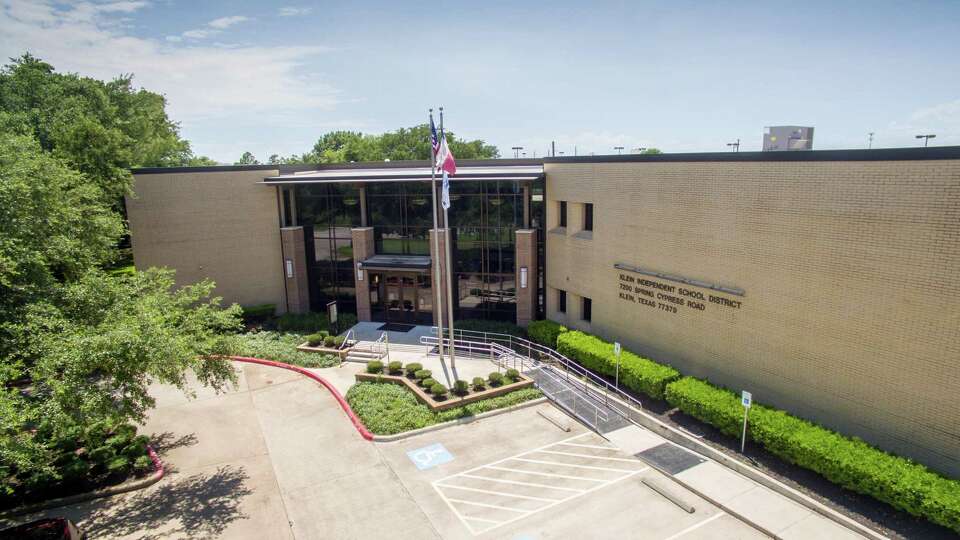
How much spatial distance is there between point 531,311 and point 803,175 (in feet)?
48.0

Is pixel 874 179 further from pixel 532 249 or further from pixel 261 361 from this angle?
pixel 261 361

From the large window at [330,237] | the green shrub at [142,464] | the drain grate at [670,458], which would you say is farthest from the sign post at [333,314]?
the drain grate at [670,458]

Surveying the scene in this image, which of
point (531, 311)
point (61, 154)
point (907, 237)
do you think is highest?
point (61, 154)

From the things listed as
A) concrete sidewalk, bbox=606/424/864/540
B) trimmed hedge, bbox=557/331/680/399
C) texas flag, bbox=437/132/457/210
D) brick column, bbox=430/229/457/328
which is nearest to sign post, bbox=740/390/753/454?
concrete sidewalk, bbox=606/424/864/540

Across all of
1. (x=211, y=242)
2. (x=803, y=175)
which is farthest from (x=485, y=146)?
(x=803, y=175)

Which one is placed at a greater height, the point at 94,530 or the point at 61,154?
the point at 61,154

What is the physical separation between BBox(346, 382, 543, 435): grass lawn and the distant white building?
12659 millimetres

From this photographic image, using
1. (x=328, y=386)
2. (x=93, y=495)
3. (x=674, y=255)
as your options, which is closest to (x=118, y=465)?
(x=93, y=495)

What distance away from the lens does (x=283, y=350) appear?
25859 millimetres

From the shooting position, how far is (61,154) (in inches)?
1051

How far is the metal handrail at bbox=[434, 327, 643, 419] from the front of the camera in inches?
786

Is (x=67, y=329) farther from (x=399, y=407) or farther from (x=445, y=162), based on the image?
(x=445, y=162)

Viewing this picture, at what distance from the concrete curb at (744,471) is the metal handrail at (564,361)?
50cm

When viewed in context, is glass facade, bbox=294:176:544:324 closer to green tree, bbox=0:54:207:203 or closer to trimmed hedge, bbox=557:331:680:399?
trimmed hedge, bbox=557:331:680:399
